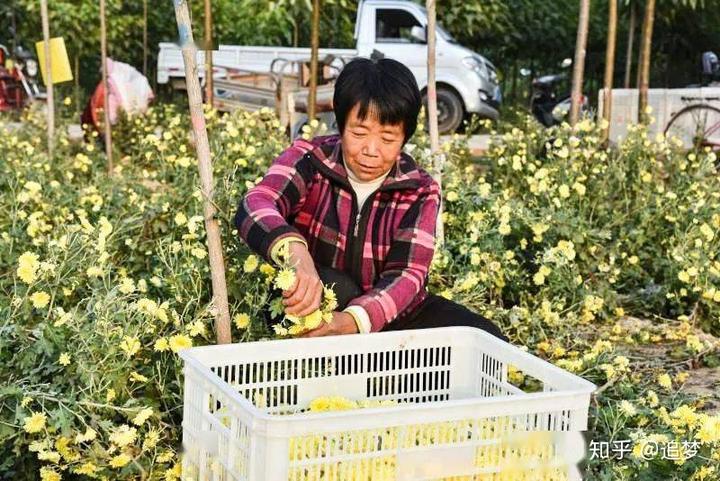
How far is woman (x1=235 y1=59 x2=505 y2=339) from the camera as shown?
2.62 metres

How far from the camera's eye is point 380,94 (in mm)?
2631

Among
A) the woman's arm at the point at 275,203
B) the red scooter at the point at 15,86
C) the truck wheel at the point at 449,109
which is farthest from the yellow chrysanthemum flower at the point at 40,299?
the truck wheel at the point at 449,109

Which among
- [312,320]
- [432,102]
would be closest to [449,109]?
[432,102]

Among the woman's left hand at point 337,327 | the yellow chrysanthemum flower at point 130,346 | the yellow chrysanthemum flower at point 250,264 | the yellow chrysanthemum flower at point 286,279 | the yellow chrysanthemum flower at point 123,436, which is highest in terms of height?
the yellow chrysanthemum flower at point 286,279

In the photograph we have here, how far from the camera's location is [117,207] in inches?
171

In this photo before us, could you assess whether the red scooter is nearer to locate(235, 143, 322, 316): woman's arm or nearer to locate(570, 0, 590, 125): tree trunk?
locate(570, 0, 590, 125): tree trunk

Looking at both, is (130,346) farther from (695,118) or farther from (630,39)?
(630,39)

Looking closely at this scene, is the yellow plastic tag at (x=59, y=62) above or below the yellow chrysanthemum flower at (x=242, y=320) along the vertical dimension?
above

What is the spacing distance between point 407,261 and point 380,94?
1.28ft

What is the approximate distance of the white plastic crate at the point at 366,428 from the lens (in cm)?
172

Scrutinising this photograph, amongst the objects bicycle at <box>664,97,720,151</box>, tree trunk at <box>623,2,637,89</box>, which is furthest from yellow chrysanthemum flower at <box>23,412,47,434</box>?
tree trunk at <box>623,2,637,89</box>

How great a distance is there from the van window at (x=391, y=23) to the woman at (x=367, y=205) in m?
9.56

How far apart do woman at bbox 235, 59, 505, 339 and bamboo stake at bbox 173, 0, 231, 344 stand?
7 centimetres

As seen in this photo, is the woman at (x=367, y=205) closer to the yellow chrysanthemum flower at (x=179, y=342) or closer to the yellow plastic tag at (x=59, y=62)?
the yellow chrysanthemum flower at (x=179, y=342)
